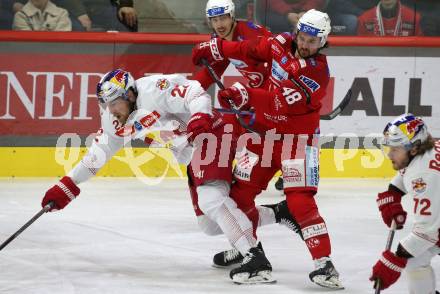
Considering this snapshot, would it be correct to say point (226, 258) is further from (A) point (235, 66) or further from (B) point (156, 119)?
(A) point (235, 66)

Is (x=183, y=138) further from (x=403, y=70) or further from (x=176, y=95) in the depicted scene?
(x=403, y=70)

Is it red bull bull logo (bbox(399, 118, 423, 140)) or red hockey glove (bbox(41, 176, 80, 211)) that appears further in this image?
red hockey glove (bbox(41, 176, 80, 211))

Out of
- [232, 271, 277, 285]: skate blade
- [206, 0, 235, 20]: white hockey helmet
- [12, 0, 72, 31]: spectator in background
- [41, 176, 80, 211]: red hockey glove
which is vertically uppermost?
[206, 0, 235, 20]: white hockey helmet

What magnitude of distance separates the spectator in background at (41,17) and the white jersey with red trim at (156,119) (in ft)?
10.4

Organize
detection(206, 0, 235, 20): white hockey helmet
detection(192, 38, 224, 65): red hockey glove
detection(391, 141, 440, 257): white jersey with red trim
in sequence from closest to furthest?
detection(391, 141, 440, 257): white jersey with red trim, detection(192, 38, 224, 65): red hockey glove, detection(206, 0, 235, 20): white hockey helmet

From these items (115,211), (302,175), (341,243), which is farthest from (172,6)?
(302,175)

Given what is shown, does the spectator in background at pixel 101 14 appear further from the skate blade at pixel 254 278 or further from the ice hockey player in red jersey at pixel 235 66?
the skate blade at pixel 254 278

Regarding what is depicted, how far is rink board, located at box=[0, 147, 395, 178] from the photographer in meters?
9.23

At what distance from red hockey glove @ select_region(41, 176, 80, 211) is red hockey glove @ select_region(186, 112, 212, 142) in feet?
2.51

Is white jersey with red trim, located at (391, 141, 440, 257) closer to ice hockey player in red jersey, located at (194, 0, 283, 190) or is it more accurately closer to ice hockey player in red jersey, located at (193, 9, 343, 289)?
ice hockey player in red jersey, located at (193, 9, 343, 289)

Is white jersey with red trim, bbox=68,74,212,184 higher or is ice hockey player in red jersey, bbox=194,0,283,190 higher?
ice hockey player in red jersey, bbox=194,0,283,190

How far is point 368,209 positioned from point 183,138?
256cm

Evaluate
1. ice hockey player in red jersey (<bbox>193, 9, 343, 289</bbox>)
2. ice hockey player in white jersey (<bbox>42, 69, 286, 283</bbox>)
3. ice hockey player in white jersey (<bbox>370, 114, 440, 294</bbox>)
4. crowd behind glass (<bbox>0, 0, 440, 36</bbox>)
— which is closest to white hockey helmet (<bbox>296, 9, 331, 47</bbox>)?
ice hockey player in red jersey (<bbox>193, 9, 343, 289</bbox>)

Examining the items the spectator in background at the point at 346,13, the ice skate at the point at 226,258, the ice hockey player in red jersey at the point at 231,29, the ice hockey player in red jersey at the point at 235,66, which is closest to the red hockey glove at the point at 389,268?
the ice hockey player in red jersey at the point at 235,66
